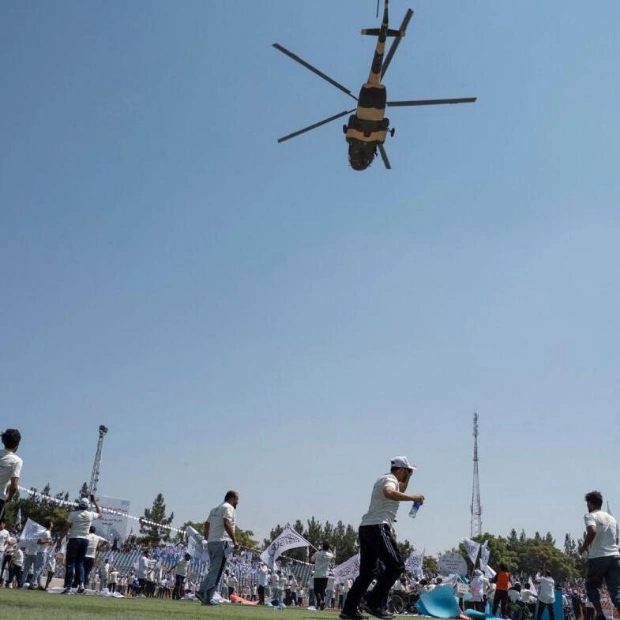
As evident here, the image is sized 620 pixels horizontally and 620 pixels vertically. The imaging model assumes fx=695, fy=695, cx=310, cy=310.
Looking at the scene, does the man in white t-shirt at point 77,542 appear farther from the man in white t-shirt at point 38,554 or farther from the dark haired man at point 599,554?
the dark haired man at point 599,554

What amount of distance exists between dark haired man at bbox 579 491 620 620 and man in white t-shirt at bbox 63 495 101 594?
8858 mm

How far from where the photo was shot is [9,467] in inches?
328

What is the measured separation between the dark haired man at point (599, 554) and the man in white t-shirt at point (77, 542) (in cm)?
886

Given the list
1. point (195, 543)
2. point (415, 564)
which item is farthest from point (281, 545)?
point (415, 564)

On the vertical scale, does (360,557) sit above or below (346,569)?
above

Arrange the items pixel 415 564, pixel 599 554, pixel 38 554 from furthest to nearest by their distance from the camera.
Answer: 1. pixel 415 564
2. pixel 38 554
3. pixel 599 554

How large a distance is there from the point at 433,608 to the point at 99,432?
44.2 metres

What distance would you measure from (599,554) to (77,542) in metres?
9.14

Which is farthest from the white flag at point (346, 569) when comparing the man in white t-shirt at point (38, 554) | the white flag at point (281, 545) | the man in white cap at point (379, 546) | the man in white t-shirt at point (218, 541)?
the man in white cap at point (379, 546)

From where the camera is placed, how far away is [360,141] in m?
17.4

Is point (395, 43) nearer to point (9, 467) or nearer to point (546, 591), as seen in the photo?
point (9, 467)

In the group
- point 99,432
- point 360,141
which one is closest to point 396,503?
point 360,141

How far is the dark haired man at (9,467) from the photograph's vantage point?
833cm

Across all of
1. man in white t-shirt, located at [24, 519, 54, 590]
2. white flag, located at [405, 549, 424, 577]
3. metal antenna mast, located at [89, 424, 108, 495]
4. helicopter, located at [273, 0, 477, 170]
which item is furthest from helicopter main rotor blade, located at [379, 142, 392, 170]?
metal antenna mast, located at [89, 424, 108, 495]
